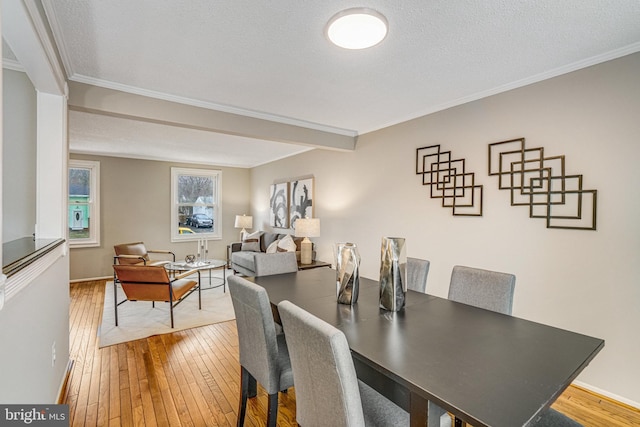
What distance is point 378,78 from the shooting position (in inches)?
100

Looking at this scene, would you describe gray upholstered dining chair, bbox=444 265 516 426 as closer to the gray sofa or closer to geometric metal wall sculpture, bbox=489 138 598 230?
geometric metal wall sculpture, bbox=489 138 598 230

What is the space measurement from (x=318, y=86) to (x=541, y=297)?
8.40ft

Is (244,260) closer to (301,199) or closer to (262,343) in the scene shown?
(301,199)

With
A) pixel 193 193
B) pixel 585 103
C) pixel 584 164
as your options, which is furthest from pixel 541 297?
pixel 193 193

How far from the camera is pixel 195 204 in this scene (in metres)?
6.91

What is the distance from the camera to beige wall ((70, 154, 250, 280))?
19.0ft

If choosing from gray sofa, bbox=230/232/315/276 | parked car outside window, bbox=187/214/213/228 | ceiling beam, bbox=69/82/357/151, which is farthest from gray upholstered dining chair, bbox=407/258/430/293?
parked car outside window, bbox=187/214/213/228

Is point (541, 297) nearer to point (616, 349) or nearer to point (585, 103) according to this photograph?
point (616, 349)

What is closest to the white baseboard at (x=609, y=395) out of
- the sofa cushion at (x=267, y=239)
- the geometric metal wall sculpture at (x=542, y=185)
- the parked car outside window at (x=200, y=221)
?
the geometric metal wall sculpture at (x=542, y=185)

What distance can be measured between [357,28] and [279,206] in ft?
15.3

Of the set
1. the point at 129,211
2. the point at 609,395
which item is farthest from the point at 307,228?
the point at 129,211

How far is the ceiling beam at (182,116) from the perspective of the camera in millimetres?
2604

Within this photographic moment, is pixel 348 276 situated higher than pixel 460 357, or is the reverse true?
pixel 348 276

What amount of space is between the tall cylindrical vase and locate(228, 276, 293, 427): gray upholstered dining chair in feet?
2.08
